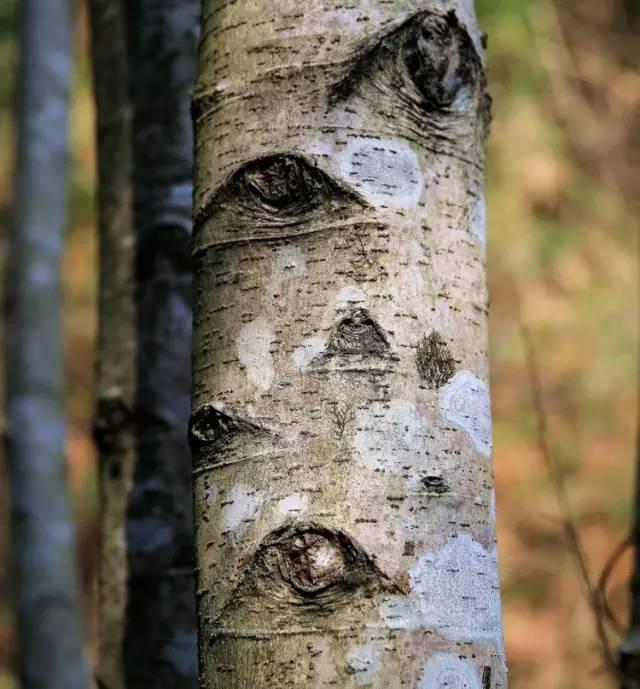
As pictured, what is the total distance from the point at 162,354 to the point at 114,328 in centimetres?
8

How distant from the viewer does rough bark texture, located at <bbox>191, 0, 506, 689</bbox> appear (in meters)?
0.52

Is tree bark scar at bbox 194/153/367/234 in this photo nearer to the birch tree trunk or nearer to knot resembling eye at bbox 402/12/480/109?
knot resembling eye at bbox 402/12/480/109

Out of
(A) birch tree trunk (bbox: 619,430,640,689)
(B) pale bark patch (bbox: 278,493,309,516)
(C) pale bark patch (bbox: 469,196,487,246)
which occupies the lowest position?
(A) birch tree trunk (bbox: 619,430,640,689)

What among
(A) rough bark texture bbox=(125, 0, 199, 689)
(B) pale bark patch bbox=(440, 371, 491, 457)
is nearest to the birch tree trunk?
(A) rough bark texture bbox=(125, 0, 199, 689)

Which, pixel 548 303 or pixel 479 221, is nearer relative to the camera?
pixel 479 221

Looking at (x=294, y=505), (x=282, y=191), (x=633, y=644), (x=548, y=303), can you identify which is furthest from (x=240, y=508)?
(x=548, y=303)

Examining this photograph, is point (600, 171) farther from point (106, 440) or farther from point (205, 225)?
point (205, 225)

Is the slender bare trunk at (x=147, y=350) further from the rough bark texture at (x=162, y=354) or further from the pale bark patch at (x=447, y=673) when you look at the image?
the pale bark patch at (x=447, y=673)

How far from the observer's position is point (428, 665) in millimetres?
509

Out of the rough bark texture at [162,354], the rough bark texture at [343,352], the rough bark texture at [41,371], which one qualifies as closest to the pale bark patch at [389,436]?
the rough bark texture at [343,352]

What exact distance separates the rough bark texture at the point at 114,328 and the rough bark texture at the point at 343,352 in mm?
546

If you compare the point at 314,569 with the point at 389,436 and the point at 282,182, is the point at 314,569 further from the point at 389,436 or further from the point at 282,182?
the point at 282,182

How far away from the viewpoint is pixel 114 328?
1.16 m

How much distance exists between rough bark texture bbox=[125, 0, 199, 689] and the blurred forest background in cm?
252
